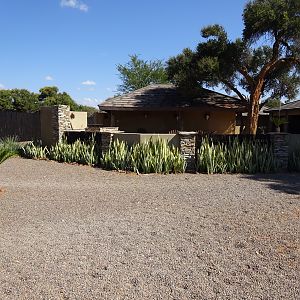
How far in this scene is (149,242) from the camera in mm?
6102

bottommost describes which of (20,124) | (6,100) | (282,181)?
(282,181)

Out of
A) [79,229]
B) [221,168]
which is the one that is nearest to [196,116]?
[221,168]

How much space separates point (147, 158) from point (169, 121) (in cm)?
1104

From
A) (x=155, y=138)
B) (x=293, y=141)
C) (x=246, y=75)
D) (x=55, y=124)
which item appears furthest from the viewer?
(x=246, y=75)

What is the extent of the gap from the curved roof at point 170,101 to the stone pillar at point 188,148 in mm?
8066

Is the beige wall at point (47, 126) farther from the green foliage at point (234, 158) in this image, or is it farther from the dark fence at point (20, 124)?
the green foliage at point (234, 158)

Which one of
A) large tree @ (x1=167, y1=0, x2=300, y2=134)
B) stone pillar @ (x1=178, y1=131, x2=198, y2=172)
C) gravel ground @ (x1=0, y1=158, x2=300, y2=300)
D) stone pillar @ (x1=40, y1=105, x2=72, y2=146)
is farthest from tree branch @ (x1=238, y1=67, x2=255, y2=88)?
gravel ground @ (x1=0, y1=158, x2=300, y2=300)

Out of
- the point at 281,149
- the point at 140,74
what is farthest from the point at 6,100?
the point at 281,149

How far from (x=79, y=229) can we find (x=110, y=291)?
2436 millimetres

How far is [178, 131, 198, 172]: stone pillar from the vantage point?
1429cm

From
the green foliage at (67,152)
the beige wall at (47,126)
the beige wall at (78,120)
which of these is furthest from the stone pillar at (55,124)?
the beige wall at (78,120)

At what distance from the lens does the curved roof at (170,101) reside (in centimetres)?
2297

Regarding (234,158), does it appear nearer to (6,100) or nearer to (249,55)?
(249,55)

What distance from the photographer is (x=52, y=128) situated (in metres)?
18.8
